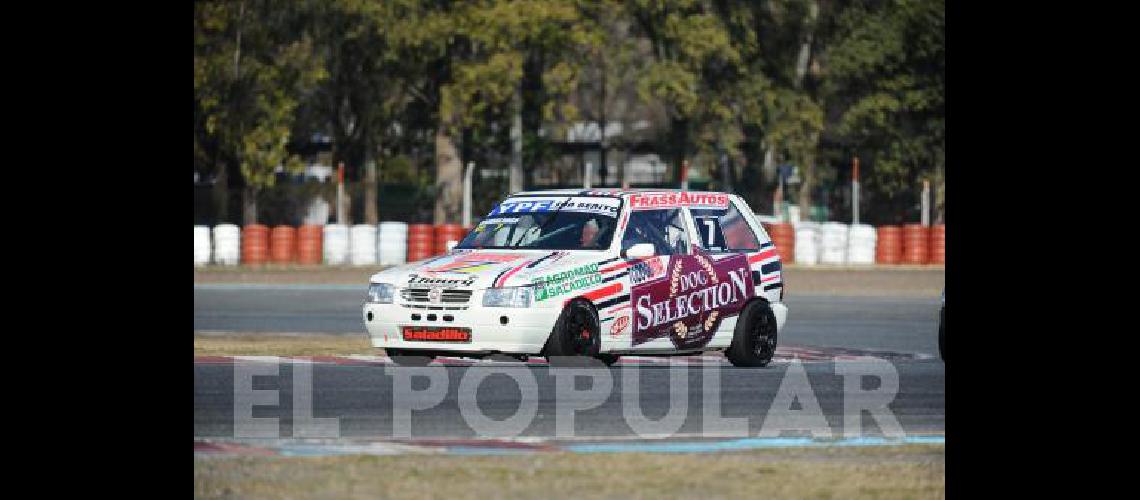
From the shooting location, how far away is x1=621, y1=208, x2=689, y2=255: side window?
1892 centimetres

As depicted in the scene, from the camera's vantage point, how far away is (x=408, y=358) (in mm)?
18922

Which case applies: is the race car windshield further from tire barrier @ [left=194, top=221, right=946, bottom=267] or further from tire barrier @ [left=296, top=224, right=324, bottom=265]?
tire barrier @ [left=296, top=224, right=324, bottom=265]

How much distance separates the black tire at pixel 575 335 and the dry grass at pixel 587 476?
525cm

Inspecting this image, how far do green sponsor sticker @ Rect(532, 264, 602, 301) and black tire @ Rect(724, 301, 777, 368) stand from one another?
1728 millimetres

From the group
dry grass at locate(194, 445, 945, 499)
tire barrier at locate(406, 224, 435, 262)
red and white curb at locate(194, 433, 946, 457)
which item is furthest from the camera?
tire barrier at locate(406, 224, 435, 262)

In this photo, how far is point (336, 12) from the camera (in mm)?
57469

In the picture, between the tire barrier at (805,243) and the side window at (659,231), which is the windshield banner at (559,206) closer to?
the side window at (659,231)

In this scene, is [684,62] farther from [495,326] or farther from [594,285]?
[495,326]

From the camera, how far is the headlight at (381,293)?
17.9 meters

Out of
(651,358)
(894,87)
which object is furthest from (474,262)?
(894,87)

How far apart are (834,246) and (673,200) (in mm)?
27949

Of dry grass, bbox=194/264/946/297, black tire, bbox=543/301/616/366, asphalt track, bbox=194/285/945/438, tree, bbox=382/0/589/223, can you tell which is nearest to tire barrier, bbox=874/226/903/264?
dry grass, bbox=194/264/946/297
